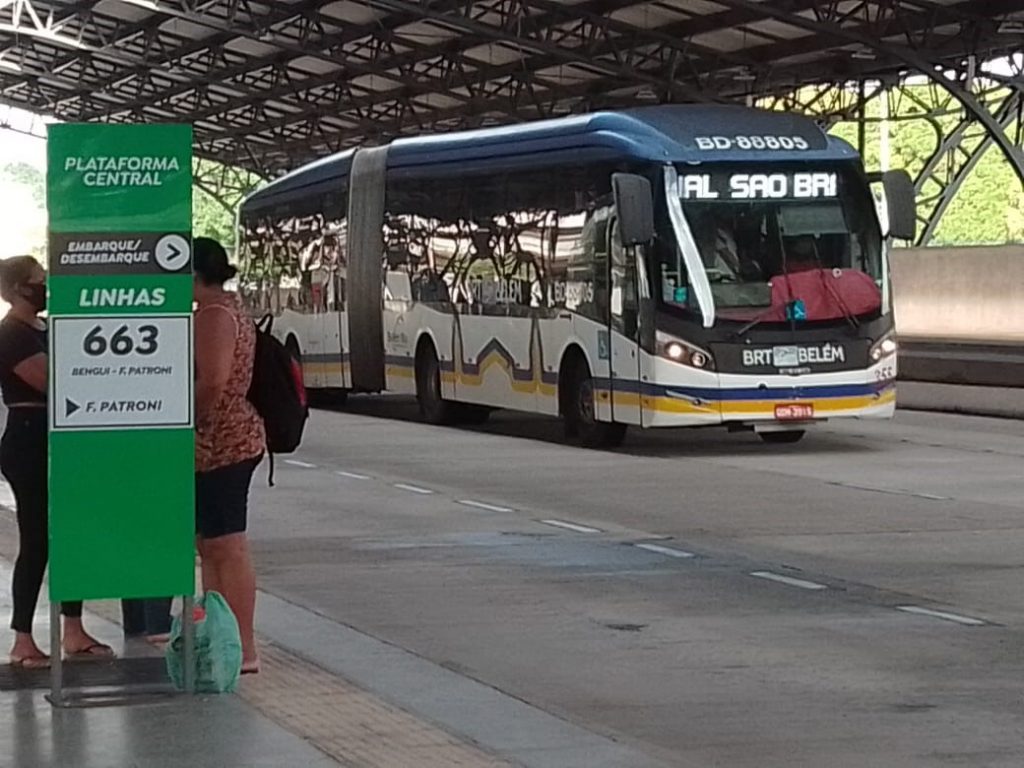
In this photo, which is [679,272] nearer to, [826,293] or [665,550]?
[826,293]

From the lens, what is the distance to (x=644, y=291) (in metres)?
21.2

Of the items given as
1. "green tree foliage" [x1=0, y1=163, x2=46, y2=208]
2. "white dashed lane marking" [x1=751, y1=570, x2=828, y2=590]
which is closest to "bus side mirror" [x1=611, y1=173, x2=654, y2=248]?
"white dashed lane marking" [x1=751, y1=570, x2=828, y2=590]

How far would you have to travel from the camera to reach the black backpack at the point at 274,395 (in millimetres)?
9305

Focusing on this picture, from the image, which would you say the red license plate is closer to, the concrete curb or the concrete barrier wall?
the concrete curb

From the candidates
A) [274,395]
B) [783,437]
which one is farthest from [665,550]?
[783,437]

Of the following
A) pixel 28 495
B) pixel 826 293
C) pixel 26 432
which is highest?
pixel 826 293

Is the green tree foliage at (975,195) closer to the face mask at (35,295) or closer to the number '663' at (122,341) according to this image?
the face mask at (35,295)

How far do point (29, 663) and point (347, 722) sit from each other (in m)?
1.98

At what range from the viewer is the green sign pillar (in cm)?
865

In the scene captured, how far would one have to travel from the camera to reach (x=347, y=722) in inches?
330

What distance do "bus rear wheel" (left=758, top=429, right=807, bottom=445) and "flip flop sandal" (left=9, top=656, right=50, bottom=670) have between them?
14.0 m

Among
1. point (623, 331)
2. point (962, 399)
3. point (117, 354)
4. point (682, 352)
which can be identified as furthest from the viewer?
point (962, 399)

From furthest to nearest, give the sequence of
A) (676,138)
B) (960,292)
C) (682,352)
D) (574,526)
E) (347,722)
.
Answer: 1. (960,292)
2. (676,138)
3. (682,352)
4. (574,526)
5. (347,722)

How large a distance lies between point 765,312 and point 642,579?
8.52m
